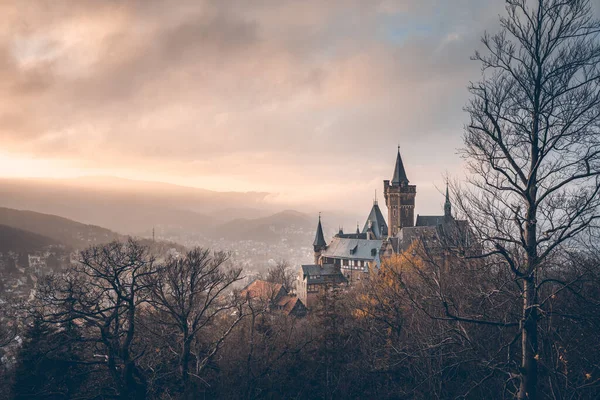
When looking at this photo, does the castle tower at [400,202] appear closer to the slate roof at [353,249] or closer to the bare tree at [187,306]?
the slate roof at [353,249]

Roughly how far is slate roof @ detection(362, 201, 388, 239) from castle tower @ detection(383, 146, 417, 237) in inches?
124

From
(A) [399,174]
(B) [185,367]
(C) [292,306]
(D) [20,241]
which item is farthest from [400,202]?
(D) [20,241]

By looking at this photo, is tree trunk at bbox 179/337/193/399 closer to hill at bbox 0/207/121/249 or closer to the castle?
the castle

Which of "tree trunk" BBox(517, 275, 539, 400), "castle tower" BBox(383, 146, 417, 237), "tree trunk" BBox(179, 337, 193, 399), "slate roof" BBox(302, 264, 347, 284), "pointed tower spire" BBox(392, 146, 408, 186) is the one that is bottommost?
"slate roof" BBox(302, 264, 347, 284)

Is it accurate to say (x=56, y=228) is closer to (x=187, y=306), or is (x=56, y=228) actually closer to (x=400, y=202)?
(x=400, y=202)

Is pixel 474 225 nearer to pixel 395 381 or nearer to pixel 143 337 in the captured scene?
pixel 395 381

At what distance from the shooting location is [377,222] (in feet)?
267

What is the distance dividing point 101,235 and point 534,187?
190 metres

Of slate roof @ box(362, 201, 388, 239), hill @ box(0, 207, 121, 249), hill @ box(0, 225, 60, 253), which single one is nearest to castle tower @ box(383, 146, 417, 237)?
slate roof @ box(362, 201, 388, 239)

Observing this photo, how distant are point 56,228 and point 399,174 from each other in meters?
154

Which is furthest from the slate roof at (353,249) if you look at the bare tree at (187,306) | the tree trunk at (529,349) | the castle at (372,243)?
the tree trunk at (529,349)

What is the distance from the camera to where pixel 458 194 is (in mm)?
7652

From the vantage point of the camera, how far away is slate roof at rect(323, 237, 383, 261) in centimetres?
6962

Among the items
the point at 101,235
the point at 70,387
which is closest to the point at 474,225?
the point at 70,387
